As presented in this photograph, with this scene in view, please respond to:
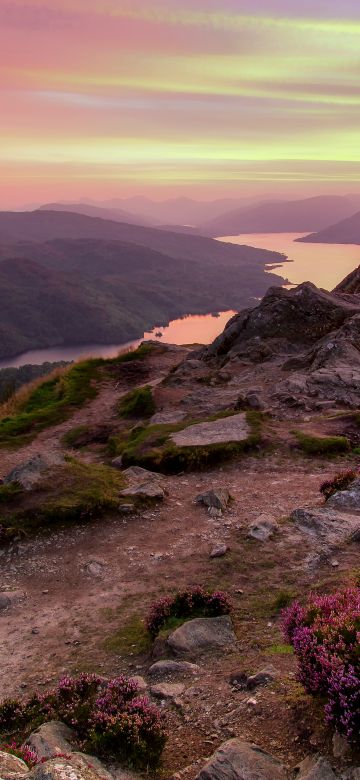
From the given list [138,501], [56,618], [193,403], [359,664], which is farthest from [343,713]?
[193,403]

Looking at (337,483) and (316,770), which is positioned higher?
(316,770)

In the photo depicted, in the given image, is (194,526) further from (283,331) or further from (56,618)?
(283,331)

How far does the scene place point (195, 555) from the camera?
12078 millimetres

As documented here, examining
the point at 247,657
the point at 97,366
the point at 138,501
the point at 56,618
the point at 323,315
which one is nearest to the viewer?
the point at 247,657

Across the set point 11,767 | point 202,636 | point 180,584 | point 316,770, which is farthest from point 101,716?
point 180,584

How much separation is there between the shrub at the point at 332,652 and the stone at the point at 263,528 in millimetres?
5068

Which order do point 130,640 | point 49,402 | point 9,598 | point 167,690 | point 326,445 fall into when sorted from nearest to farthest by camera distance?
point 167,690 → point 130,640 → point 9,598 → point 326,445 → point 49,402

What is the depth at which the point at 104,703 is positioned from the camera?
7.10m

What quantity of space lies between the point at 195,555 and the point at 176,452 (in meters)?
5.69

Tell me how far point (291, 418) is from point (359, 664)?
49.7 feet

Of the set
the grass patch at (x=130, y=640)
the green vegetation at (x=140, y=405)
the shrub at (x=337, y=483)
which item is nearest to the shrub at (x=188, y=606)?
the grass patch at (x=130, y=640)

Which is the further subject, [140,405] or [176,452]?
[140,405]

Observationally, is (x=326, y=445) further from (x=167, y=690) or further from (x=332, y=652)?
(x=332, y=652)

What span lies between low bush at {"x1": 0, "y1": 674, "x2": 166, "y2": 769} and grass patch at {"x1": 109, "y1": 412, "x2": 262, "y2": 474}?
9.27 meters
